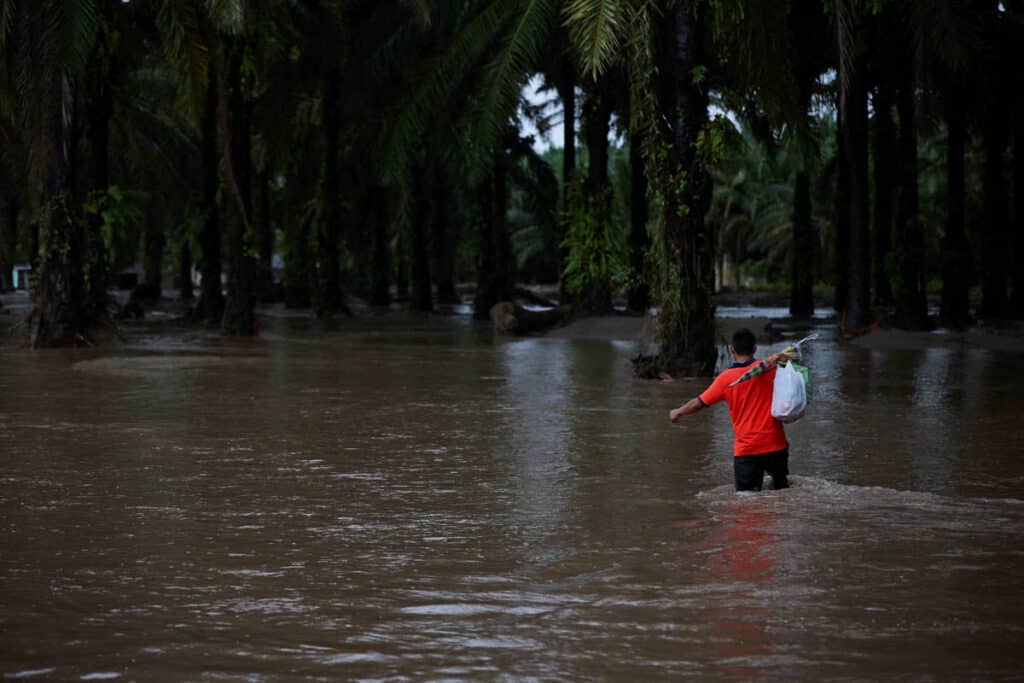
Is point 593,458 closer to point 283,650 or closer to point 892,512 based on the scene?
point 892,512

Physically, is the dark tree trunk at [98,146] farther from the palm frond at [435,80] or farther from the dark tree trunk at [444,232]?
the dark tree trunk at [444,232]

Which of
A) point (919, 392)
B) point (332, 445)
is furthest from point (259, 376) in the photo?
point (919, 392)

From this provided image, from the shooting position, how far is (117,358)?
71.9ft

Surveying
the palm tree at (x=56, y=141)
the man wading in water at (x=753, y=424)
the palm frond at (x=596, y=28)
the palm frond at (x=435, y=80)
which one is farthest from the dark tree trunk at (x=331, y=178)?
Answer: the man wading in water at (x=753, y=424)

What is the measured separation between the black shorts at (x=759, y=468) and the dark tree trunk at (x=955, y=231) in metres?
21.7

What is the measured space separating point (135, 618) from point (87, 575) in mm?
911

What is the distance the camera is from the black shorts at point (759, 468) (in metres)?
8.79

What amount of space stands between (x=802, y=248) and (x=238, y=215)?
60.0ft

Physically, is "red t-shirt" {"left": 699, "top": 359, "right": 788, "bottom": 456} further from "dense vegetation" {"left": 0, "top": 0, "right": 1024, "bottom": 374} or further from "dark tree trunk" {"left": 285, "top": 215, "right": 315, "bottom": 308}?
"dark tree trunk" {"left": 285, "top": 215, "right": 315, "bottom": 308}

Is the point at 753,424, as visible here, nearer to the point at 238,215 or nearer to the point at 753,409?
the point at 753,409

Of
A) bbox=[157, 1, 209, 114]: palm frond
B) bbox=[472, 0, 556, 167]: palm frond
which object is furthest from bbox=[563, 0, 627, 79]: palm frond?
bbox=[157, 1, 209, 114]: palm frond

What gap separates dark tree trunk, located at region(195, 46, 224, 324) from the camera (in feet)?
109

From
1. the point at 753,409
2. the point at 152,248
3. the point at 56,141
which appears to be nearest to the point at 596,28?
the point at 753,409

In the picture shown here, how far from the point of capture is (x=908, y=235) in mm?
28547
